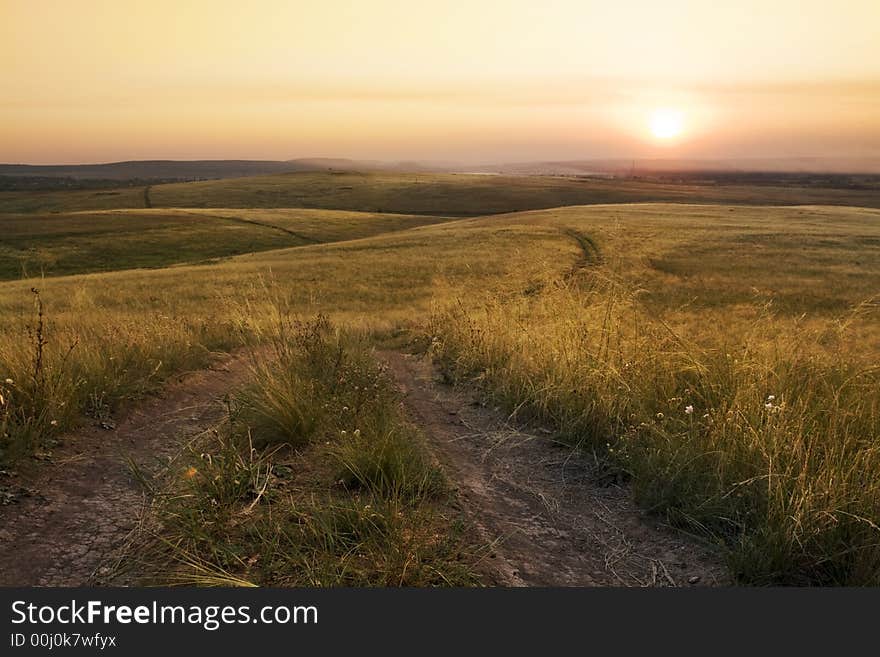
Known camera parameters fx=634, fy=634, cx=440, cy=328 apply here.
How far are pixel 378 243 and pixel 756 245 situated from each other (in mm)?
24807

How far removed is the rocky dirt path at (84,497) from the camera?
13.3 feet

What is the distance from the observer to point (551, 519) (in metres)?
5.03

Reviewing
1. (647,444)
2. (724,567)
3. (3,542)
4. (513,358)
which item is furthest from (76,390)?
(724,567)

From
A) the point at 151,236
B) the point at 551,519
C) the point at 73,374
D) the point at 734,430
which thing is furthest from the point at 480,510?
the point at 151,236

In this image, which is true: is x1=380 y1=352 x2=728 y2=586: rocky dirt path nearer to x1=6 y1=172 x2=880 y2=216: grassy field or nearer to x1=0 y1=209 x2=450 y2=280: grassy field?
x1=0 y1=209 x2=450 y2=280: grassy field

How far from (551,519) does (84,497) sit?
372 centimetres

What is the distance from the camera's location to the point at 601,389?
22.5 ft

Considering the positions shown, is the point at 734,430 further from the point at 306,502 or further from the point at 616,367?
the point at 306,502

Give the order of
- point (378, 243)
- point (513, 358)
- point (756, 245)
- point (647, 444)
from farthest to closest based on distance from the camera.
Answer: point (378, 243), point (756, 245), point (513, 358), point (647, 444)

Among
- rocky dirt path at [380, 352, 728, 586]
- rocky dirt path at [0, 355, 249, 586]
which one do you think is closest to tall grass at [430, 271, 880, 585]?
rocky dirt path at [380, 352, 728, 586]

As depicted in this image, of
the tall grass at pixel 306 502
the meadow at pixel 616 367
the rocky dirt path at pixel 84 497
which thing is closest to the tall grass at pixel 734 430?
the meadow at pixel 616 367

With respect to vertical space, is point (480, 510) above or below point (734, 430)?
below

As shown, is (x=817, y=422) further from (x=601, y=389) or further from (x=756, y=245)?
(x=756, y=245)

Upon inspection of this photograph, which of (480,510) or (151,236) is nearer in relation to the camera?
(480,510)
